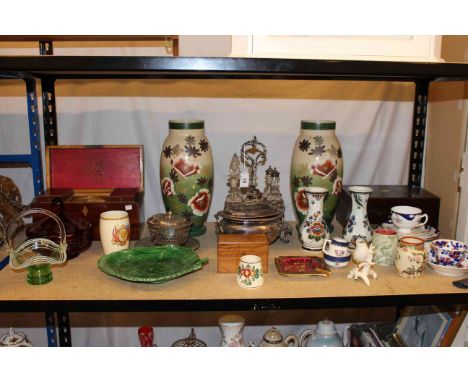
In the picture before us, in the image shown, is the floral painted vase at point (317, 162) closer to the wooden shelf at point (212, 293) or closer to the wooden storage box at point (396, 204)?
the wooden storage box at point (396, 204)

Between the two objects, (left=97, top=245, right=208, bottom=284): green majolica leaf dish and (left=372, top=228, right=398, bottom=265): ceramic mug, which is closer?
(left=97, top=245, right=208, bottom=284): green majolica leaf dish

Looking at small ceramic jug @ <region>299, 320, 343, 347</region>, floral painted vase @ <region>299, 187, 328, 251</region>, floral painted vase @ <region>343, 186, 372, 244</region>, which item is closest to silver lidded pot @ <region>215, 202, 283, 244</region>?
floral painted vase @ <region>299, 187, 328, 251</region>

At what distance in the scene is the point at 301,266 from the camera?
1.10 metres

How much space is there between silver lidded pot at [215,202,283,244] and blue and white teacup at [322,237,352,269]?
0.49ft

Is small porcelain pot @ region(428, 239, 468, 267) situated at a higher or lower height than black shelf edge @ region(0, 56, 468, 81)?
lower

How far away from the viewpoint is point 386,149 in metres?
1.60

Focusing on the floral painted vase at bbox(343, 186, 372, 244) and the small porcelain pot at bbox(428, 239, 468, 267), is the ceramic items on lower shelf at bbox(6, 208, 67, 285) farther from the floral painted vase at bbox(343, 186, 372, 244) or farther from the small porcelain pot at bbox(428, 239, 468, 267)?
the small porcelain pot at bbox(428, 239, 468, 267)

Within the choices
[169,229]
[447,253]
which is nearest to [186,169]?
[169,229]

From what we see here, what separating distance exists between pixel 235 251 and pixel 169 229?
0.19 metres

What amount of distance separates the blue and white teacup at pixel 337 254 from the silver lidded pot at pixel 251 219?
15 centimetres

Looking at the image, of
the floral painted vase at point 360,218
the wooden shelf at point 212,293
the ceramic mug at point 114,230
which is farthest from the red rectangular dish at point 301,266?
the ceramic mug at point 114,230

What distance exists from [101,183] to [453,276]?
92 centimetres

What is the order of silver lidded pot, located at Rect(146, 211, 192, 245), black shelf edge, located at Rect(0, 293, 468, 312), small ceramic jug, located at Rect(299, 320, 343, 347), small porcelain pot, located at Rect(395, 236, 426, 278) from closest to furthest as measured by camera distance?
black shelf edge, located at Rect(0, 293, 468, 312) < small porcelain pot, located at Rect(395, 236, 426, 278) < silver lidded pot, located at Rect(146, 211, 192, 245) < small ceramic jug, located at Rect(299, 320, 343, 347)

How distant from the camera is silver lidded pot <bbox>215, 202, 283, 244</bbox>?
1.17 metres
